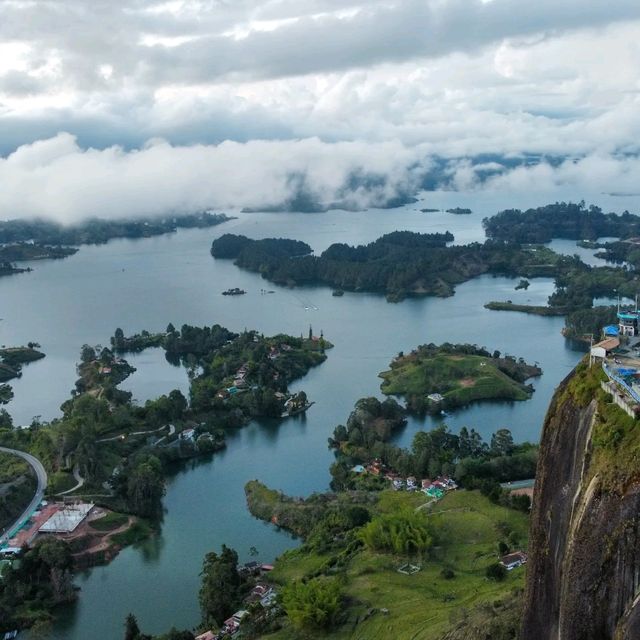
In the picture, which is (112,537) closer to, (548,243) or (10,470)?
(10,470)

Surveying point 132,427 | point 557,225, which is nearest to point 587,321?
point 132,427

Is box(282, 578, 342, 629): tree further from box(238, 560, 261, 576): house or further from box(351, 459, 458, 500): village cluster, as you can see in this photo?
box(351, 459, 458, 500): village cluster

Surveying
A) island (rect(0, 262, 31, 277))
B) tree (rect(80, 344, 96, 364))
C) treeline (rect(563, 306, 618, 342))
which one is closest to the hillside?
tree (rect(80, 344, 96, 364))

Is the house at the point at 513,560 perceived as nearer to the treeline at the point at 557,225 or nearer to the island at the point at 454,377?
the island at the point at 454,377

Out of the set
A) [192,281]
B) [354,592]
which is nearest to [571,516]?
[354,592]

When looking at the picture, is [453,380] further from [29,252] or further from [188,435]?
[29,252]
